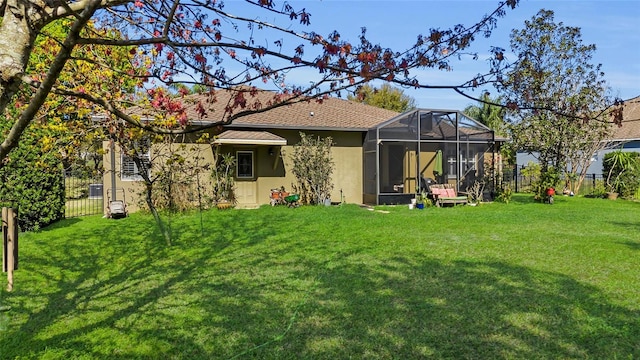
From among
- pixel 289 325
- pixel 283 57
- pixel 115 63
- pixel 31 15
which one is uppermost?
pixel 115 63

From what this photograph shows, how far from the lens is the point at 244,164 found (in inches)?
630

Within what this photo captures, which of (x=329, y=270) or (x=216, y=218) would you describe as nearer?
(x=329, y=270)

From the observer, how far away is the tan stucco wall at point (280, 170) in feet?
47.6

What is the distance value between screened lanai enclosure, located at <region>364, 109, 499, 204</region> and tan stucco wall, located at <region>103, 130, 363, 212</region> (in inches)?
19.4

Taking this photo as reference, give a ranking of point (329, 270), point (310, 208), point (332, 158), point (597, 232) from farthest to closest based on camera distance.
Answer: point (332, 158) < point (310, 208) < point (597, 232) < point (329, 270)

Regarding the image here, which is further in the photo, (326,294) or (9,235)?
(326,294)

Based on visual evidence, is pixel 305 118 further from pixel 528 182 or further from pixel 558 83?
pixel 528 182

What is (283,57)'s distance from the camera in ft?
8.04

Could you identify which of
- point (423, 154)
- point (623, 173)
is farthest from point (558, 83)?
point (423, 154)

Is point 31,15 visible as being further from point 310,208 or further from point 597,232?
point 310,208

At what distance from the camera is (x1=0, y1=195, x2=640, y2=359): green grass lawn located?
393 centimetres

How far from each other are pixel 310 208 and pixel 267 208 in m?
1.46

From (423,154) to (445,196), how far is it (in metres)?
2.48

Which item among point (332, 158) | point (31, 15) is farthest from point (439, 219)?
point (31, 15)
